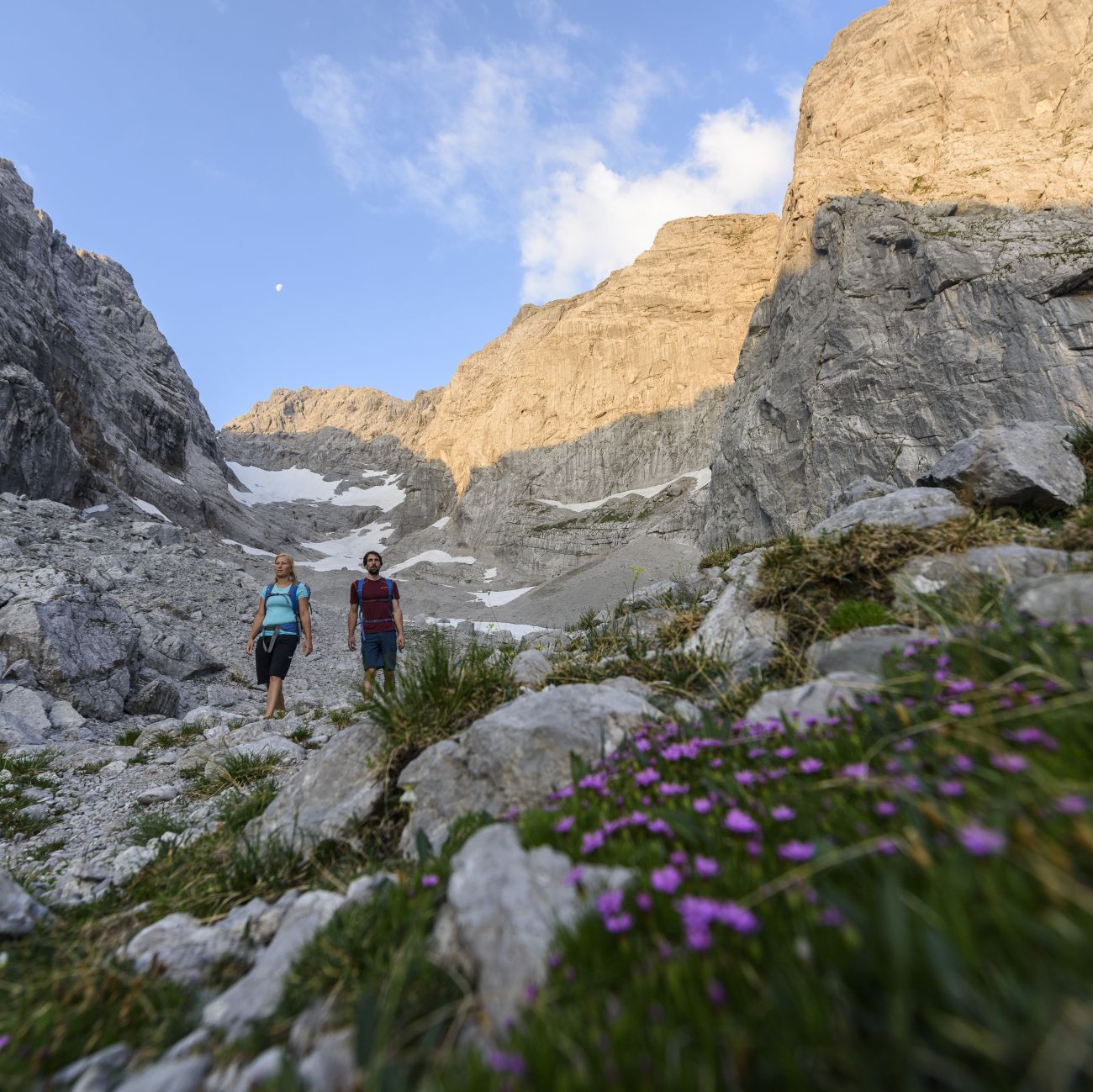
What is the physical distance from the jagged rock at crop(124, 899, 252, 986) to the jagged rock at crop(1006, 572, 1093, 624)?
13.4ft

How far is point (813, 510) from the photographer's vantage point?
1711 inches

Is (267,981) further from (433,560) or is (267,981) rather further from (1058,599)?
(433,560)

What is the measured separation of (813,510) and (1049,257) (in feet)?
70.7

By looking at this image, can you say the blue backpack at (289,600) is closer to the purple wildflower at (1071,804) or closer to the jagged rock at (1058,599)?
the jagged rock at (1058,599)

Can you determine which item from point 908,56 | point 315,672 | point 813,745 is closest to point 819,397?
point 908,56

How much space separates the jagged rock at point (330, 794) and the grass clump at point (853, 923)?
6.71 feet

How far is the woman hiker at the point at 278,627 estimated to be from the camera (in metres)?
9.88

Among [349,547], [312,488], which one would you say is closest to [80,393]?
[349,547]

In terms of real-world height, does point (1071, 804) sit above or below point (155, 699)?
below

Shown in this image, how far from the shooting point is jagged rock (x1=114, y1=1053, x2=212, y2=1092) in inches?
58.2

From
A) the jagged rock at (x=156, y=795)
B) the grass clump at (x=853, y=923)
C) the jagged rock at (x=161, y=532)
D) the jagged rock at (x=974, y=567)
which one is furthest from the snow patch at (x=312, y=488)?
the grass clump at (x=853, y=923)

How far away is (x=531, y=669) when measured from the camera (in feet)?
16.7

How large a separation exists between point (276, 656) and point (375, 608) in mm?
2094

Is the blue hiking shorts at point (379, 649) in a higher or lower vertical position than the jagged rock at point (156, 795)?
higher
